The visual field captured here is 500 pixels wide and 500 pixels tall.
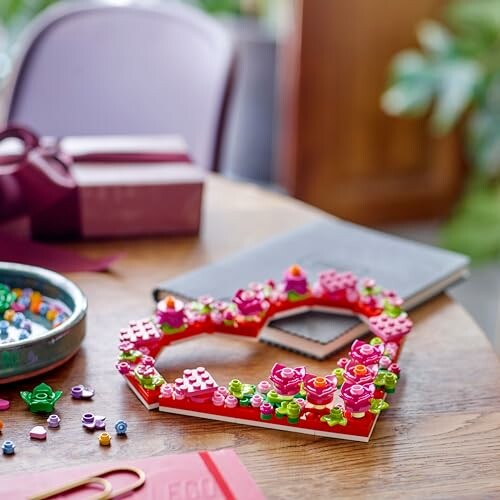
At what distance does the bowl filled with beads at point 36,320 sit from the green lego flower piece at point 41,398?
0.03 metres

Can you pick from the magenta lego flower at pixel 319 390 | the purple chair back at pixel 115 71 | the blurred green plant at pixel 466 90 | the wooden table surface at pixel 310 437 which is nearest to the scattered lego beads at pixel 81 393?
the wooden table surface at pixel 310 437


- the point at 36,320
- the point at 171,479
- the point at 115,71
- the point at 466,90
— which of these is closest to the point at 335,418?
the point at 171,479

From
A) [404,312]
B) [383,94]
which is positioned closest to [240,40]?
[383,94]

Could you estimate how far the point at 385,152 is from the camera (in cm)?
349


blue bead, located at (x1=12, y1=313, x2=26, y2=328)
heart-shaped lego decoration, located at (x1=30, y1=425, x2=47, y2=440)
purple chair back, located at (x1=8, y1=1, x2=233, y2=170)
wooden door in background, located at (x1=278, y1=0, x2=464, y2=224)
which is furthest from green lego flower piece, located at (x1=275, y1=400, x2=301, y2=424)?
wooden door in background, located at (x1=278, y1=0, x2=464, y2=224)

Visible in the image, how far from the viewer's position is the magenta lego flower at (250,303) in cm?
100

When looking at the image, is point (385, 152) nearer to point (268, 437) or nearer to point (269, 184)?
point (269, 184)

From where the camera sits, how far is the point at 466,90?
282cm

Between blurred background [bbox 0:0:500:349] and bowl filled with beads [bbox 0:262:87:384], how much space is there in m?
2.01

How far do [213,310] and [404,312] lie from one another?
0.72ft

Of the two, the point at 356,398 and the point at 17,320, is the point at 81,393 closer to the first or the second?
the point at 17,320

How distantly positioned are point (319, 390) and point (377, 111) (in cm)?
269

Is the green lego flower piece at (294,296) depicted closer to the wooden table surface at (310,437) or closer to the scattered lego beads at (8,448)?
the wooden table surface at (310,437)

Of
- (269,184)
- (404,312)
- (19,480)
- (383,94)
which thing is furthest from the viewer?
(269,184)
